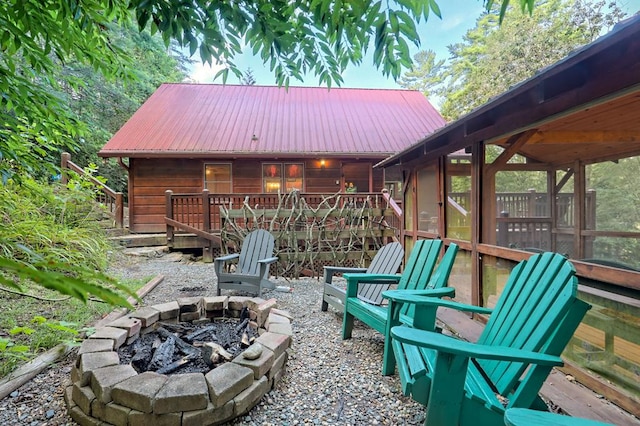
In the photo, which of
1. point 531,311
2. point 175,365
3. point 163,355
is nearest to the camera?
point 531,311

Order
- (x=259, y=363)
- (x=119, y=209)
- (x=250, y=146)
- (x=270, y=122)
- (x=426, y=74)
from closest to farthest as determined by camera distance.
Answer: (x=259, y=363) → (x=119, y=209) → (x=250, y=146) → (x=270, y=122) → (x=426, y=74)

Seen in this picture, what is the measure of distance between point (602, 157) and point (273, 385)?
475cm

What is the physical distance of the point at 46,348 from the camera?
2.33 metres

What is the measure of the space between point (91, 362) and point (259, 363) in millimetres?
988

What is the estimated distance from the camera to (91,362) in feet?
5.96

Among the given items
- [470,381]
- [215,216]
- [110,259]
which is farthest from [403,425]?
[215,216]

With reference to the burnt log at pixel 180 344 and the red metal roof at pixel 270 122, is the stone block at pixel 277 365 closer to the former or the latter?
the burnt log at pixel 180 344

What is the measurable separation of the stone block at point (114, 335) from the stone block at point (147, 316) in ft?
0.84

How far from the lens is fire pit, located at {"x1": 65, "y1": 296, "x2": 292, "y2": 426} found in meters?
1.56

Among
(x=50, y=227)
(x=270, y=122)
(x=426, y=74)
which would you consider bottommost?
(x=50, y=227)

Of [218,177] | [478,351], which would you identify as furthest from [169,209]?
[478,351]

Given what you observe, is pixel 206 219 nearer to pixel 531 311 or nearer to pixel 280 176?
pixel 280 176

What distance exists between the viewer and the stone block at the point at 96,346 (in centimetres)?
196

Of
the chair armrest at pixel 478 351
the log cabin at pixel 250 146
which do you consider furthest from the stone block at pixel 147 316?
the log cabin at pixel 250 146
